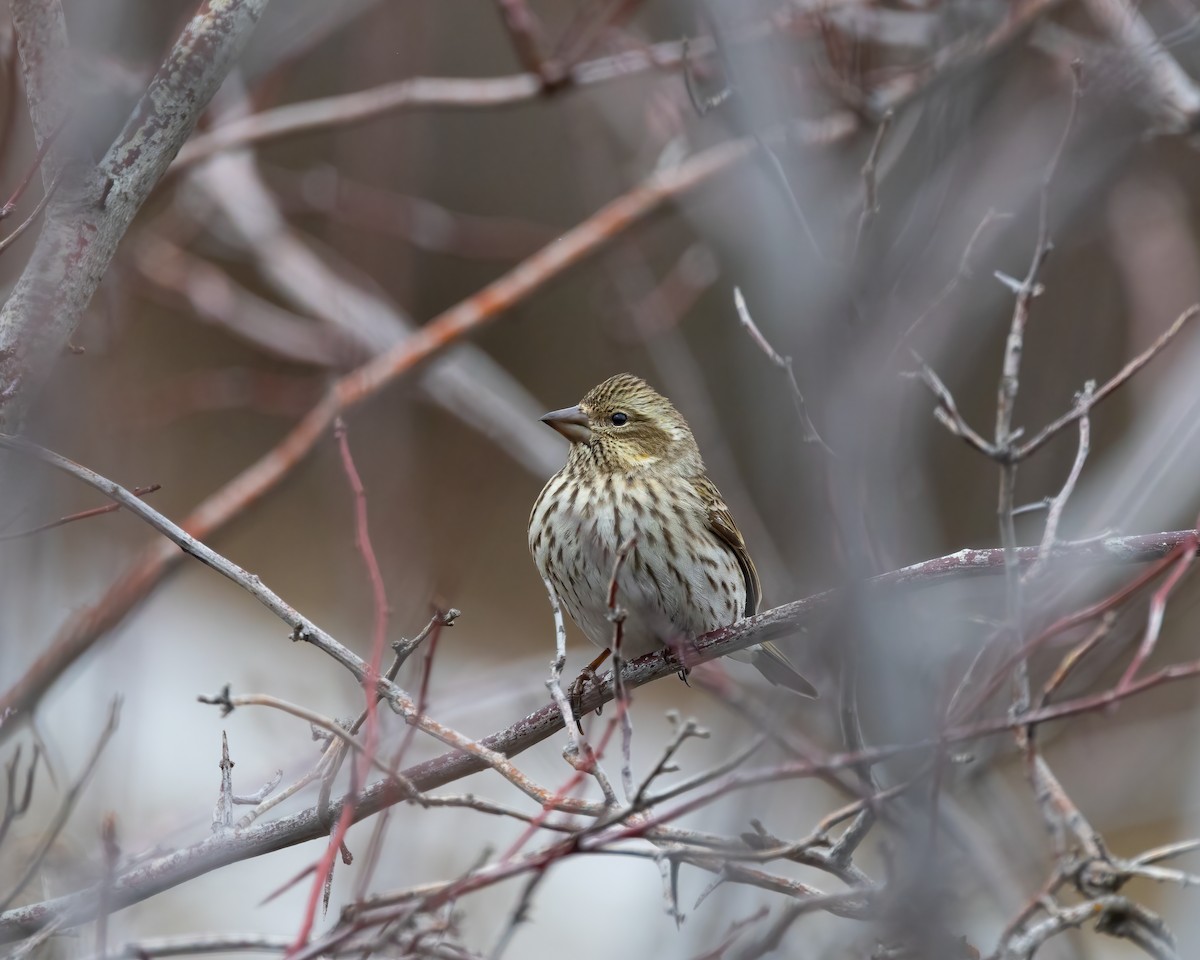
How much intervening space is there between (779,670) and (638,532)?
0.95 meters

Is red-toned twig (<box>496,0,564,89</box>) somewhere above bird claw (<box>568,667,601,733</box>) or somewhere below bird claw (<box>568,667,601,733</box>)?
above

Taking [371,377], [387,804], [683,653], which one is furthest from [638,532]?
[371,377]

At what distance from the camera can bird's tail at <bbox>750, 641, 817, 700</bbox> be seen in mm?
5055

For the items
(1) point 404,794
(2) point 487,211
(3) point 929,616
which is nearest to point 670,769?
(1) point 404,794

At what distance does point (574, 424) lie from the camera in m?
5.04

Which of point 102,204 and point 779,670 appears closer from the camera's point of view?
point 102,204

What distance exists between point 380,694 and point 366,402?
10.8 feet

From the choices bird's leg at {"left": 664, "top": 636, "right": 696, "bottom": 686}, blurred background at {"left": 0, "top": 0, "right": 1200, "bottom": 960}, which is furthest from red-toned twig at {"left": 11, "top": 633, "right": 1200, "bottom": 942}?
bird's leg at {"left": 664, "top": 636, "right": 696, "bottom": 686}

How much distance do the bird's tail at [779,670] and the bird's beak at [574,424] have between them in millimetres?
1046

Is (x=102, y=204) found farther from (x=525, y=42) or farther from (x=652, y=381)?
(x=652, y=381)

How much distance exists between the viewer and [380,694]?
3.00 meters

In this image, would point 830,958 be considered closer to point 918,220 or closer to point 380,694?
point 380,694

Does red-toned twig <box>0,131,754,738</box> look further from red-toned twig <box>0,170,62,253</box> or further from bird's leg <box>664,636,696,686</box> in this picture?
red-toned twig <box>0,170,62,253</box>

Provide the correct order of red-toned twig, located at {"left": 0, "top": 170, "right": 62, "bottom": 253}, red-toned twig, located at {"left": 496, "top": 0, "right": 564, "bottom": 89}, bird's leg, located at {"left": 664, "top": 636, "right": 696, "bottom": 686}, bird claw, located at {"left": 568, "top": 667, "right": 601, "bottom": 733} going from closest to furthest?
red-toned twig, located at {"left": 0, "top": 170, "right": 62, "bottom": 253}, bird's leg, located at {"left": 664, "top": 636, "right": 696, "bottom": 686}, bird claw, located at {"left": 568, "top": 667, "right": 601, "bottom": 733}, red-toned twig, located at {"left": 496, "top": 0, "right": 564, "bottom": 89}
